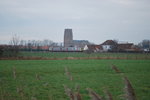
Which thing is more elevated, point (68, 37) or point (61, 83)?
point (68, 37)

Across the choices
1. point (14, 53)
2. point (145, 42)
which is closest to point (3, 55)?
point (14, 53)

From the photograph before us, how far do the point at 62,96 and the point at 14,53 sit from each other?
53567 millimetres

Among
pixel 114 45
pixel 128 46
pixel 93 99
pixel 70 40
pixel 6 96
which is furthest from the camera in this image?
pixel 70 40

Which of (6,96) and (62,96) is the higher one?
(6,96)

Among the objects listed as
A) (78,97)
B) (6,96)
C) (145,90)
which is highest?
(78,97)

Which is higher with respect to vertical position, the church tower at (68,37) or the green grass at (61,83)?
the church tower at (68,37)

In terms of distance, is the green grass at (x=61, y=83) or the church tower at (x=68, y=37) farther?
the church tower at (x=68, y=37)

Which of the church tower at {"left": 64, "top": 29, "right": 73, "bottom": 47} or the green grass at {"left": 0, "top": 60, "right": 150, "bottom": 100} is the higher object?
the church tower at {"left": 64, "top": 29, "right": 73, "bottom": 47}

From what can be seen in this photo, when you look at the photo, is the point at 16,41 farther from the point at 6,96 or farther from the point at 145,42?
the point at 145,42

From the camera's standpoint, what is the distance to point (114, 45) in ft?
356

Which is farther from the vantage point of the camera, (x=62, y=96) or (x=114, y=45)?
(x=114, y=45)

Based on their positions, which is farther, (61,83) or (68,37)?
(68,37)

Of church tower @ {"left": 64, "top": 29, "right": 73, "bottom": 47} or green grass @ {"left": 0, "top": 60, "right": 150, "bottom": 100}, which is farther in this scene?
church tower @ {"left": 64, "top": 29, "right": 73, "bottom": 47}

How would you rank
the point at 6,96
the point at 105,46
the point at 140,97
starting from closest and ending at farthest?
→ the point at 6,96 → the point at 140,97 → the point at 105,46
